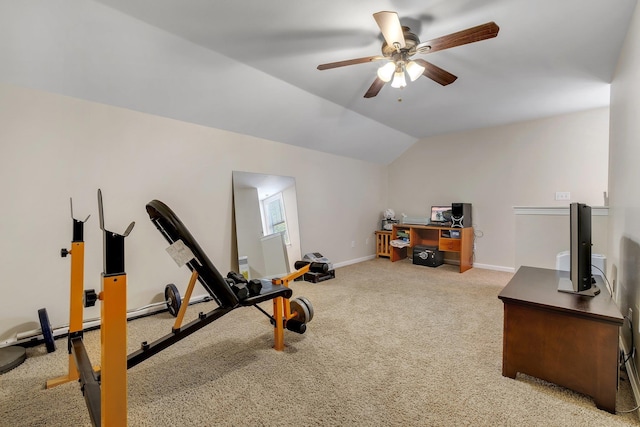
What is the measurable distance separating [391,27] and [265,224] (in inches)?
109

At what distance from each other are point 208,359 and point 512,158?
516cm

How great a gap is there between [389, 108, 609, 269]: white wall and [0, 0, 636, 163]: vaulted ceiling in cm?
51

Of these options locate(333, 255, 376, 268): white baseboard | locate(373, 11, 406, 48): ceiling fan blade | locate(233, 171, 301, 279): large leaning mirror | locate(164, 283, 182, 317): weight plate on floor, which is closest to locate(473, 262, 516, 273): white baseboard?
locate(333, 255, 376, 268): white baseboard

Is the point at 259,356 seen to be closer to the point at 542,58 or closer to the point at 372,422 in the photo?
the point at 372,422

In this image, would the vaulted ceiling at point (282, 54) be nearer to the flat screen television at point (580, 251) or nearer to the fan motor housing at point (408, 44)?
the fan motor housing at point (408, 44)

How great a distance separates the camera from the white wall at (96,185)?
7.38 ft

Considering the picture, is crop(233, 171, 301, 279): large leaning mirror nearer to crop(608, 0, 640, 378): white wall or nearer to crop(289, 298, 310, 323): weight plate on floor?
crop(289, 298, 310, 323): weight plate on floor

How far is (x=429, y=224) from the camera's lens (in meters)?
5.26

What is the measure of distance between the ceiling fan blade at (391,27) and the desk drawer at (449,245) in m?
3.67

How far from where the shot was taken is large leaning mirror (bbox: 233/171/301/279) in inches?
145

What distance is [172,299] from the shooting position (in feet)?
9.21

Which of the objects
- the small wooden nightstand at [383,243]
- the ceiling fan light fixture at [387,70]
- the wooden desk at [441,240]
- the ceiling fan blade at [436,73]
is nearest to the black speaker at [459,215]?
the wooden desk at [441,240]

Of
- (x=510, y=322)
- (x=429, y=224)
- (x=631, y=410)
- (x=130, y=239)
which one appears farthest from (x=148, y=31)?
(x=429, y=224)

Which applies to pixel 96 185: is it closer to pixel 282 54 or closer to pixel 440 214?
pixel 282 54
